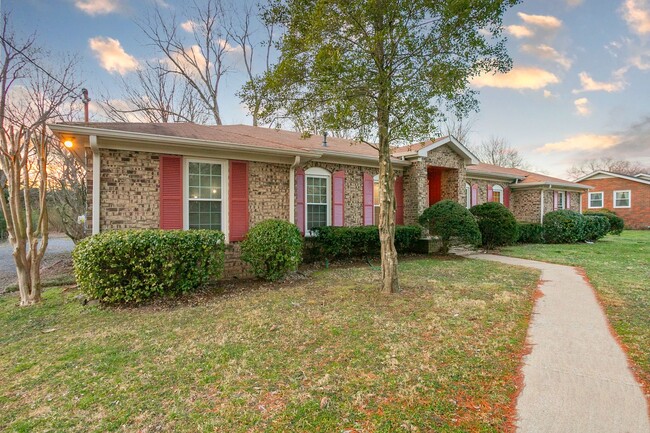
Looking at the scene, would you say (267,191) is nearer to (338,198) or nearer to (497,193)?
(338,198)

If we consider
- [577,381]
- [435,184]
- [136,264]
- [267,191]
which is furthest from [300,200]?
[577,381]

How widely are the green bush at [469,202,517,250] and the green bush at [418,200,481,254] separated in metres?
1.91

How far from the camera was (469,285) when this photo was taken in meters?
6.29

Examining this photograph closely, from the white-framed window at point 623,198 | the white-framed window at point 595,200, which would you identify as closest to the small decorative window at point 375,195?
the white-framed window at point 595,200

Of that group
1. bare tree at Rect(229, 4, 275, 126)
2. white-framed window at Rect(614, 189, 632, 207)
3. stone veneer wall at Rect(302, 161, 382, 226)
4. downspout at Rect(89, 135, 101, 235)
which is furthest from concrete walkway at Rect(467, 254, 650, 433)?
white-framed window at Rect(614, 189, 632, 207)

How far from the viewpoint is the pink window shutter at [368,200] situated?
1062 centimetres

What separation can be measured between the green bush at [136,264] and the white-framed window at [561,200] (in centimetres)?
1927

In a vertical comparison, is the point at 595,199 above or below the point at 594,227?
above

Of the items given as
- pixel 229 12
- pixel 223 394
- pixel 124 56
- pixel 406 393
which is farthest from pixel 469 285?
pixel 229 12

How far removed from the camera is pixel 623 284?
629cm

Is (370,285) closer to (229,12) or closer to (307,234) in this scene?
(307,234)

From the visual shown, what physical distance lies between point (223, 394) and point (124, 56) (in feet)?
54.4

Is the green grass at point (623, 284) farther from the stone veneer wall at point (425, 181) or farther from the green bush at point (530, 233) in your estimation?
the stone veneer wall at point (425, 181)

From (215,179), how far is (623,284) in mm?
8806
